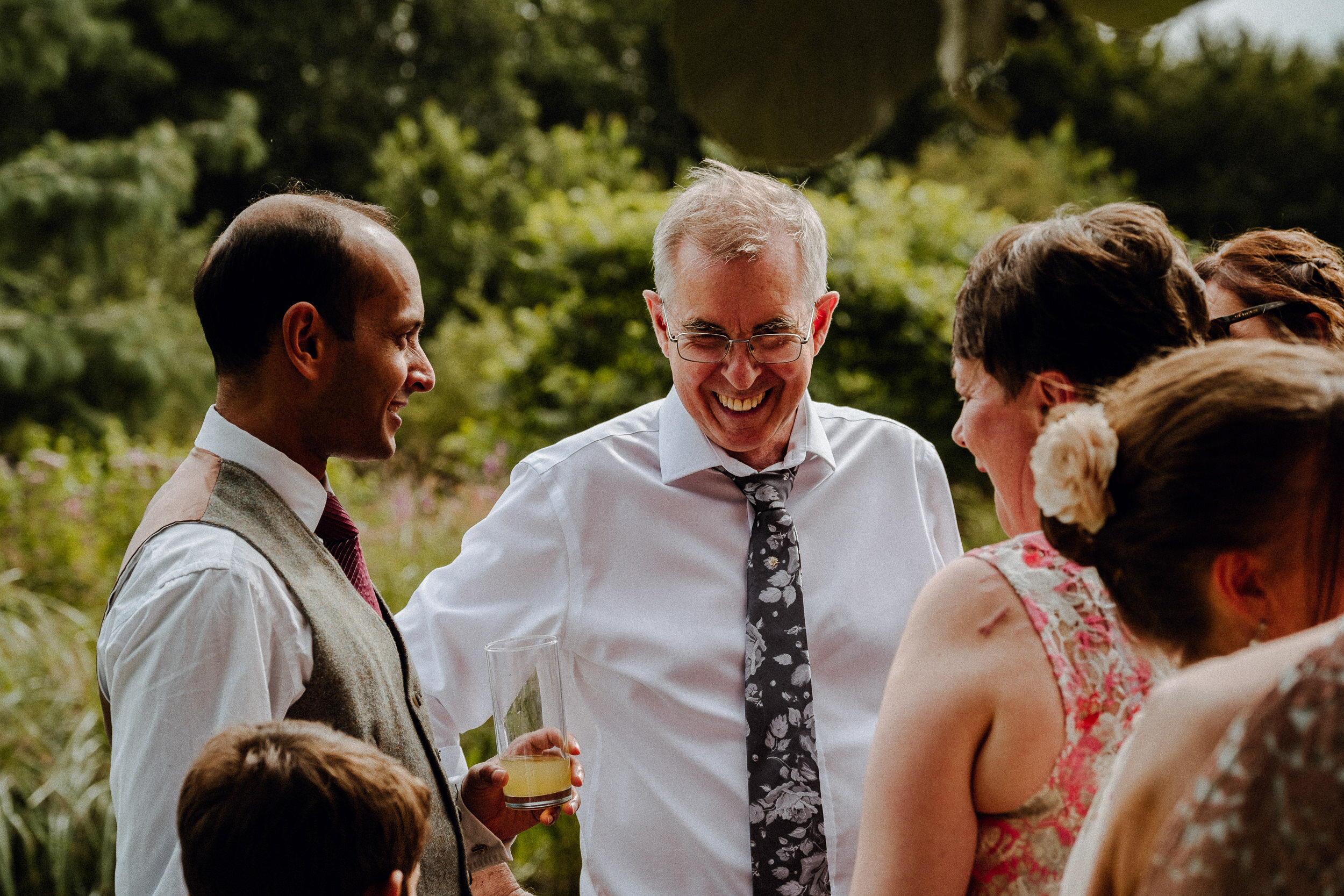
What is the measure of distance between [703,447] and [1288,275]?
46.9 inches

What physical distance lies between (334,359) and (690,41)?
130 centimetres

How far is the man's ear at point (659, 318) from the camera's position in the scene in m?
2.45

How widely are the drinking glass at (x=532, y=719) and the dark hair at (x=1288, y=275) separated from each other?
58.9 inches

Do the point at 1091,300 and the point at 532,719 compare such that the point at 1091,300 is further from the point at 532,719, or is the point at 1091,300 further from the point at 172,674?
the point at 172,674

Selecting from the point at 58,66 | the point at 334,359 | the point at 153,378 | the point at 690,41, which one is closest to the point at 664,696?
the point at 334,359

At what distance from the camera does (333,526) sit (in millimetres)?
1877

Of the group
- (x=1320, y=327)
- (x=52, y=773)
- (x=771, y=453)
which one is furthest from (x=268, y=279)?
(x=52, y=773)

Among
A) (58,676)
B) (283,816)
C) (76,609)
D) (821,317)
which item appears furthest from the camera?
(76,609)

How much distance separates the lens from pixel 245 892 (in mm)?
1358

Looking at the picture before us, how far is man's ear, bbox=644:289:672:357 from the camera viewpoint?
2.45 metres

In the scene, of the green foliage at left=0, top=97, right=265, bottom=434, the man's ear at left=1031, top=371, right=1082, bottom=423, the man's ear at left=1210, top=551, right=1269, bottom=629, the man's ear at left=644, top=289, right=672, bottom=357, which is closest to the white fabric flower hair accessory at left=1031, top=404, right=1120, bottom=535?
the man's ear at left=1210, top=551, right=1269, bottom=629

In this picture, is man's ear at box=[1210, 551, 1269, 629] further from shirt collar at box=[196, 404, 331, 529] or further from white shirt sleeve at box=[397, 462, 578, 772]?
white shirt sleeve at box=[397, 462, 578, 772]

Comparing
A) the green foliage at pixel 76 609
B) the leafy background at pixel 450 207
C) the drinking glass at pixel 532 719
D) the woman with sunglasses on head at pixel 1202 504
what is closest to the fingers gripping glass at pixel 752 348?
the leafy background at pixel 450 207

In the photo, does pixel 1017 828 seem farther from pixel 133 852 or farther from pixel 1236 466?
pixel 133 852
